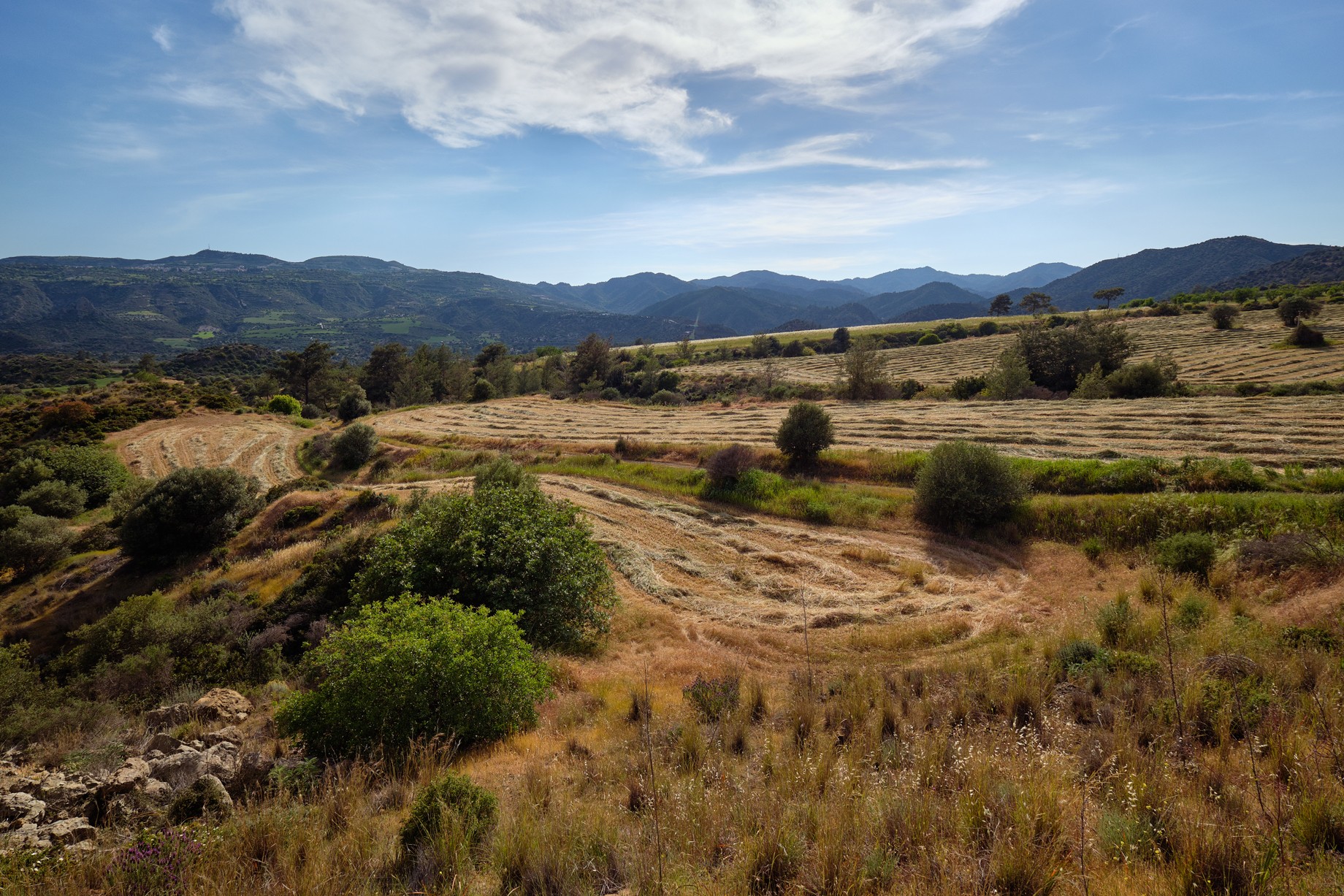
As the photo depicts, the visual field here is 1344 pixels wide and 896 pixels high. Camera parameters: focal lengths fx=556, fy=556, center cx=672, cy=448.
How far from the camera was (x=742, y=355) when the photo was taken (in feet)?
335

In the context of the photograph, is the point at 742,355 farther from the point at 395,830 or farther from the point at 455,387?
the point at 395,830

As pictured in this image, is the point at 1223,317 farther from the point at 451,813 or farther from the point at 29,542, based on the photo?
the point at 29,542

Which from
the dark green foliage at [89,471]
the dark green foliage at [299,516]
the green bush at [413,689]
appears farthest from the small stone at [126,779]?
the dark green foliage at [89,471]

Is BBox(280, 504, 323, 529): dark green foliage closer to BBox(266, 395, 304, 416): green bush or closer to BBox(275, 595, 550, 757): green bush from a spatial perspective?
BBox(275, 595, 550, 757): green bush

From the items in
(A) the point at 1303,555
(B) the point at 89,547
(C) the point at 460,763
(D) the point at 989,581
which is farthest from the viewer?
(B) the point at 89,547

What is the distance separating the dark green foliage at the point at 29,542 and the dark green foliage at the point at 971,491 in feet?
121

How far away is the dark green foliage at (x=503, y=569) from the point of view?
1139 cm

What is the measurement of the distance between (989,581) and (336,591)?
17.6 metres

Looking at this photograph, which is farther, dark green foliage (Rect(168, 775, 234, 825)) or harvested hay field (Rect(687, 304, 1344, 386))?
harvested hay field (Rect(687, 304, 1344, 386))

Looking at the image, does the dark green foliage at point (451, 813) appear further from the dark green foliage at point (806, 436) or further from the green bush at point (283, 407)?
the green bush at point (283, 407)

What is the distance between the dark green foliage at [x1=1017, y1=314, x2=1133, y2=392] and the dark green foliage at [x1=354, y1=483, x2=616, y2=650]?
42997 mm

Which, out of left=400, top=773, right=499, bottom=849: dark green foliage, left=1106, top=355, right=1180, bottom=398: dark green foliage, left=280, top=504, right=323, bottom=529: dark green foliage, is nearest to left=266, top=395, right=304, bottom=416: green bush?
left=280, top=504, right=323, bottom=529: dark green foliage

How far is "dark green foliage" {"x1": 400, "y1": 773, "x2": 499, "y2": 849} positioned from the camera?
4.42 m

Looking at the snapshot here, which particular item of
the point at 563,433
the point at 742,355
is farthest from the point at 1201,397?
the point at 742,355
